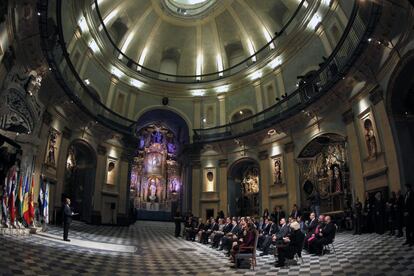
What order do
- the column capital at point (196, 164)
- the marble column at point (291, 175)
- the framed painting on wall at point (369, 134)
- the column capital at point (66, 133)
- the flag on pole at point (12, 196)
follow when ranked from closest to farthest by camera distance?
the flag on pole at point (12, 196) < the framed painting on wall at point (369, 134) < the column capital at point (66, 133) < the marble column at point (291, 175) < the column capital at point (196, 164)

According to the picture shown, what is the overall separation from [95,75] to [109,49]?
2196mm

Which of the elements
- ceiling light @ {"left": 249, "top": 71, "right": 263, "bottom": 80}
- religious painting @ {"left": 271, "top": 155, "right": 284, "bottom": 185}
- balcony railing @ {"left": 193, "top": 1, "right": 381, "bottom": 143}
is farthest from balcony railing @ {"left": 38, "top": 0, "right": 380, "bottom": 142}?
ceiling light @ {"left": 249, "top": 71, "right": 263, "bottom": 80}

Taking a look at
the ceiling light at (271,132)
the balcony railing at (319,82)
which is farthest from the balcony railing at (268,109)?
the ceiling light at (271,132)

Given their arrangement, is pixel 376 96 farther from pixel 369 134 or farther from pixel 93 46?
pixel 93 46

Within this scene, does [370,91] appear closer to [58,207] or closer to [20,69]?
[20,69]

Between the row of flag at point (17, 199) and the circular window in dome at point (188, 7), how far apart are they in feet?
59.5

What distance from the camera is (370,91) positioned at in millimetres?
12984

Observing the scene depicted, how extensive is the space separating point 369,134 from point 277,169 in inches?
259

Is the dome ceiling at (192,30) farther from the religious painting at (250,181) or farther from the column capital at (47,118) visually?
the column capital at (47,118)

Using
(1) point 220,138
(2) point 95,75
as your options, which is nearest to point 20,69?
(2) point 95,75

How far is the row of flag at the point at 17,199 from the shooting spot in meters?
10.1

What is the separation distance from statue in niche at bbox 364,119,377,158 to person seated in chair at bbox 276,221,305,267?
6.21 meters

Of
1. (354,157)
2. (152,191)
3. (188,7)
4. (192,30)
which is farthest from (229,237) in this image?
(188,7)

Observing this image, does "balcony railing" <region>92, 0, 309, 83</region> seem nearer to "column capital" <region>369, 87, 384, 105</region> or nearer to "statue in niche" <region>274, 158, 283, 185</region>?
"statue in niche" <region>274, 158, 283, 185</region>
